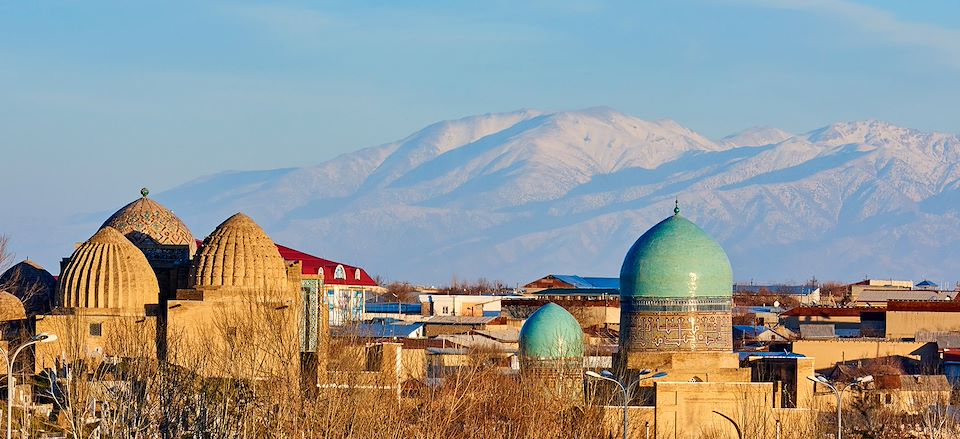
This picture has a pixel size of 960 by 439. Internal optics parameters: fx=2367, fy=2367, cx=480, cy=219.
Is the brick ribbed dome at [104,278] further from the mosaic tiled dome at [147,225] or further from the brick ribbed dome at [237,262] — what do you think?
the mosaic tiled dome at [147,225]

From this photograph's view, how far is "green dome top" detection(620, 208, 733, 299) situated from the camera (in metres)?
47.9

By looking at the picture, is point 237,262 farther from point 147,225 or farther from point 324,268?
point 324,268

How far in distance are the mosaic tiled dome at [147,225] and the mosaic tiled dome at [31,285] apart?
1869 mm

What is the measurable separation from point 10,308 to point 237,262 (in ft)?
14.8

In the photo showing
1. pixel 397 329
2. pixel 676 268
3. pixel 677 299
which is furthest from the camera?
pixel 397 329

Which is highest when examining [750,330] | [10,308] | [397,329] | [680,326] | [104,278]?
[104,278]

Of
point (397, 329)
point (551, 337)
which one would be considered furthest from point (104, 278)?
point (397, 329)

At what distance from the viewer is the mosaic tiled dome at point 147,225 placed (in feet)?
160

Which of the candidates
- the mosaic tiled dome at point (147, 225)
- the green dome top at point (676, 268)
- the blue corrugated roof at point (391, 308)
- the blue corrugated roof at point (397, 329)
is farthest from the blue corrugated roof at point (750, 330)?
the mosaic tiled dome at point (147, 225)

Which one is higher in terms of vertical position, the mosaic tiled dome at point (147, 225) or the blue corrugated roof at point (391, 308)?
the mosaic tiled dome at point (147, 225)

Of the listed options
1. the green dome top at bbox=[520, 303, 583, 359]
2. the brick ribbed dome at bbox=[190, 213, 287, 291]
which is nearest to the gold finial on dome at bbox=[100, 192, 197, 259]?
the brick ribbed dome at bbox=[190, 213, 287, 291]

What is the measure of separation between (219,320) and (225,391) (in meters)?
9.72

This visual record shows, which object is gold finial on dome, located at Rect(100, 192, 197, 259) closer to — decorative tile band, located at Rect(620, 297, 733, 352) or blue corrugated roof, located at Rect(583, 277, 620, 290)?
decorative tile band, located at Rect(620, 297, 733, 352)

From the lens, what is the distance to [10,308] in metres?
46.2
